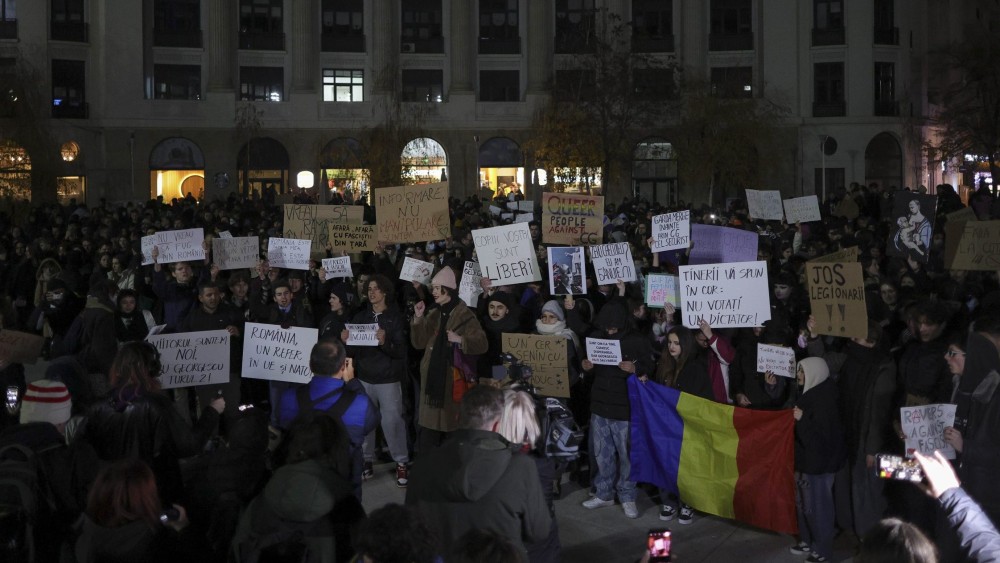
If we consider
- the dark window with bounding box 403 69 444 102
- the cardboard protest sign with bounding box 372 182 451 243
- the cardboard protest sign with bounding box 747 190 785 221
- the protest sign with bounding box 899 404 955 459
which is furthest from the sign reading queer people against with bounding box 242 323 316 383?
the dark window with bounding box 403 69 444 102

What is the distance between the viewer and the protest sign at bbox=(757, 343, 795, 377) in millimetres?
8633

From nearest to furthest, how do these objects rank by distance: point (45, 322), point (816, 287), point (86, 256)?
point (816, 287) → point (45, 322) → point (86, 256)

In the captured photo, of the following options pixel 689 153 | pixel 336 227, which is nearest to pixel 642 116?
pixel 689 153

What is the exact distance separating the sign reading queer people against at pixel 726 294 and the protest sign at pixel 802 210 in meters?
10.2

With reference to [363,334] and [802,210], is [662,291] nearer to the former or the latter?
[363,334]

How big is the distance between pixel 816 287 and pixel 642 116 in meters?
38.1

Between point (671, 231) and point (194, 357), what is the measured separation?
531 centimetres

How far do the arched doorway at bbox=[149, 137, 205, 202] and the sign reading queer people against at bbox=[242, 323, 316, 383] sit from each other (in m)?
39.0

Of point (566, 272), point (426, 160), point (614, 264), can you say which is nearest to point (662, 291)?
point (614, 264)

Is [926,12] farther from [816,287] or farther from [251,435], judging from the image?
[251,435]

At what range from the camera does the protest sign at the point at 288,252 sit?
13.2 m

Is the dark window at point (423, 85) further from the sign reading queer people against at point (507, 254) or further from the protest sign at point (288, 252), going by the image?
the sign reading queer people against at point (507, 254)

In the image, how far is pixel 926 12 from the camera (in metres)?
51.8

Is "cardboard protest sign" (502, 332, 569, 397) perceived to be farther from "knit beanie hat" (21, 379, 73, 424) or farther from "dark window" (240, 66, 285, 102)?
"dark window" (240, 66, 285, 102)
